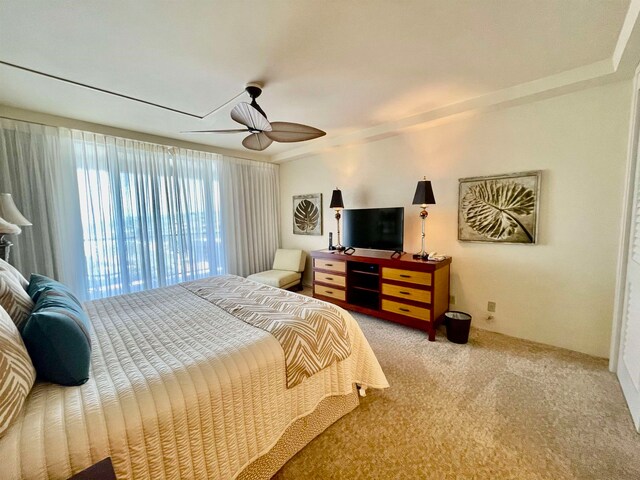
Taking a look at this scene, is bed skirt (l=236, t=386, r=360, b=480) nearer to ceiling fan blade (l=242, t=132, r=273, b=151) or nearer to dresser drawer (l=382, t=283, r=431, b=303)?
dresser drawer (l=382, t=283, r=431, b=303)

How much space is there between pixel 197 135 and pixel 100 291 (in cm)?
237

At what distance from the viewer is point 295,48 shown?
1.79 metres

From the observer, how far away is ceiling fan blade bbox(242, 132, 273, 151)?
231 centimetres

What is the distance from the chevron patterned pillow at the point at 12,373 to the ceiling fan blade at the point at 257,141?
6.35 ft

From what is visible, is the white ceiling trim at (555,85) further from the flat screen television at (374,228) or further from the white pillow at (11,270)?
the white pillow at (11,270)

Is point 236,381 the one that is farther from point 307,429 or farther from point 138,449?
point 307,429

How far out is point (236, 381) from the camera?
1150 mm

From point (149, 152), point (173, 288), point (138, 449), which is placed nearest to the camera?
point (138, 449)

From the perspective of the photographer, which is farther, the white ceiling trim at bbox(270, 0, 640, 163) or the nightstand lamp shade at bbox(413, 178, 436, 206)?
the nightstand lamp shade at bbox(413, 178, 436, 206)

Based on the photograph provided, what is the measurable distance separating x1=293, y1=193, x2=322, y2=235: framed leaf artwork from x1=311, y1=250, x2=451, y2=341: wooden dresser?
2.96 feet

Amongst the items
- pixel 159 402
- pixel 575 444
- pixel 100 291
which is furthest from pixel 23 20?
pixel 575 444

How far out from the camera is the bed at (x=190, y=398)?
2.71 feet

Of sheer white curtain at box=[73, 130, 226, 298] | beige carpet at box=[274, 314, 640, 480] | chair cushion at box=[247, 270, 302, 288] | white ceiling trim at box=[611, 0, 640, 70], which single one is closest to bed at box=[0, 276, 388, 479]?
beige carpet at box=[274, 314, 640, 480]

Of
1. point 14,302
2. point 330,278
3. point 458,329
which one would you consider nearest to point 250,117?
point 14,302
